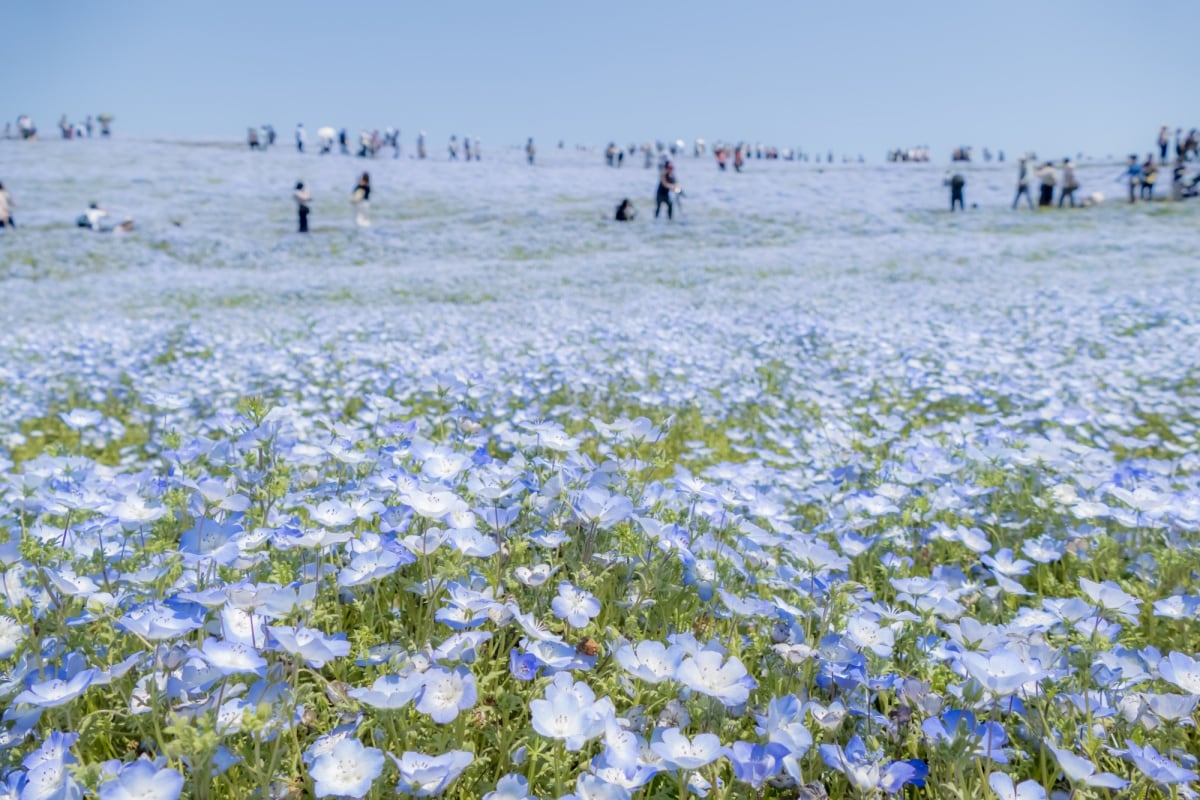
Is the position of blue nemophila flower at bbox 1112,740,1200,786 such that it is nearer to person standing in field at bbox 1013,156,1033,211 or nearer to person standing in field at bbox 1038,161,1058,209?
person standing in field at bbox 1013,156,1033,211

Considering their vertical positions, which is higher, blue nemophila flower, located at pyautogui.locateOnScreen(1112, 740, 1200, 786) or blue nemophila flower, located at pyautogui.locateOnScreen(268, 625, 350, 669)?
blue nemophila flower, located at pyautogui.locateOnScreen(268, 625, 350, 669)

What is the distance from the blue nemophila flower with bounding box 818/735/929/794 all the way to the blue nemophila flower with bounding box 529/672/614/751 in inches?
18.8

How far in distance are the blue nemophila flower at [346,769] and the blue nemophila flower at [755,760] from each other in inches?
25.8

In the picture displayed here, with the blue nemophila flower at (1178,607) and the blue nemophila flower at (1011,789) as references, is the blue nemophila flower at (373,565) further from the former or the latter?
the blue nemophila flower at (1178,607)

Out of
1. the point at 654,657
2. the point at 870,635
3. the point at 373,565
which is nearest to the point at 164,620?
the point at 373,565

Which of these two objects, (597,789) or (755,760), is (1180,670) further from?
(597,789)

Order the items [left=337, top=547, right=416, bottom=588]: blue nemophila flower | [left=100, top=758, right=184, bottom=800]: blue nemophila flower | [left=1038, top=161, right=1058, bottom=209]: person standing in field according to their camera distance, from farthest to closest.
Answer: [left=1038, top=161, right=1058, bottom=209]: person standing in field
[left=337, top=547, right=416, bottom=588]: blue nemophila flower
[left=100, top=758, right=184, bottom=800]: blue nemophila flower

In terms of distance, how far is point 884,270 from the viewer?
703 inches

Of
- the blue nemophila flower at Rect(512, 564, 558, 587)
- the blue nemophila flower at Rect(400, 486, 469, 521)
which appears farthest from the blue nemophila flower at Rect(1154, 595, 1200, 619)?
the blue nemophila flower at Rect(400, 486, 469, 521)

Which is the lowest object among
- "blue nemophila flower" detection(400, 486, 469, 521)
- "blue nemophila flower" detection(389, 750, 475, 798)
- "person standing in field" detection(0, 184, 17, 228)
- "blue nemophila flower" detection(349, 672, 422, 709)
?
"blue nemophila flower" detection(389, 750, 475, 798)

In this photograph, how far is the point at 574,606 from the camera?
5.71 ft

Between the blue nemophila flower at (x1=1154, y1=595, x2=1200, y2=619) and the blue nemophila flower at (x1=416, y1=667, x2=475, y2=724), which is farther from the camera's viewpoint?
the blue nemophila flower at (x1=1154, y1=595, x2=1200, y2=619)

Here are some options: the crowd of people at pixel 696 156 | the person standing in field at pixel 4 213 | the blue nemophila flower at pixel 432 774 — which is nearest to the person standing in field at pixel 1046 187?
the crowd of people at pixel 696 156

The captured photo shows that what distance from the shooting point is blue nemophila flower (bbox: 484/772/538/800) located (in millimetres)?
1332
